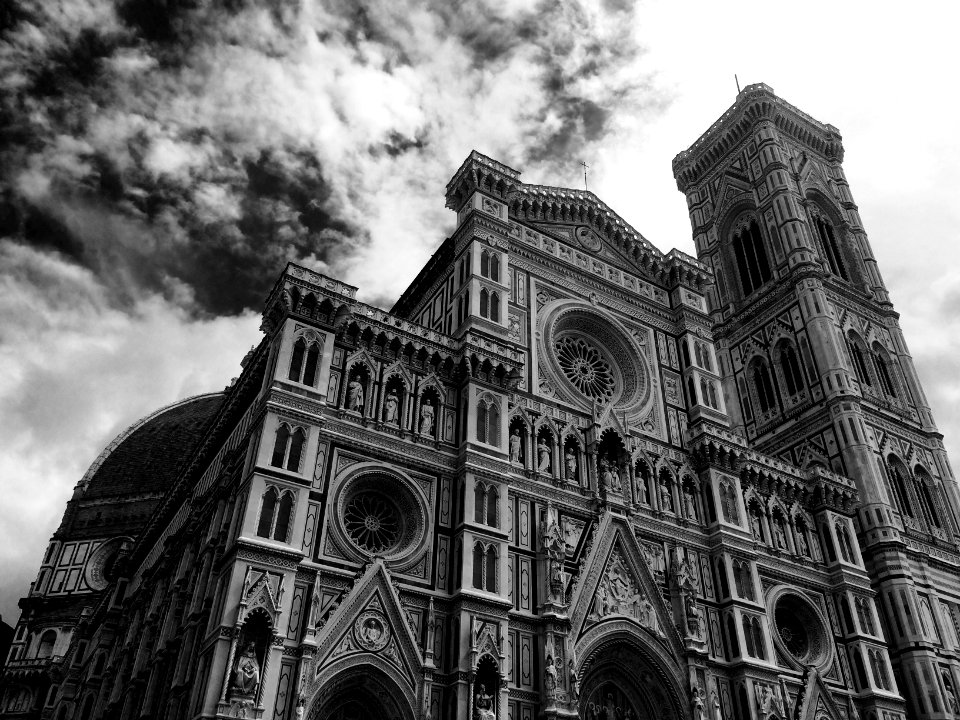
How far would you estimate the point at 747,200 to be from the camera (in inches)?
1802

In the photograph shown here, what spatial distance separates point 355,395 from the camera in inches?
855

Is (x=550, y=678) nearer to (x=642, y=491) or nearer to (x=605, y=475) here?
(x=605, y=475)

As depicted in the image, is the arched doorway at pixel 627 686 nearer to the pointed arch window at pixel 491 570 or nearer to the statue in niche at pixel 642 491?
the pointed arch window at pixel 491 570

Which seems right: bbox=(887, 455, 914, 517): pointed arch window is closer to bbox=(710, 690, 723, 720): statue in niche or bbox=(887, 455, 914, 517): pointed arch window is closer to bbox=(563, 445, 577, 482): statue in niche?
bbox=(710, 690, 723, 720): statue in niche

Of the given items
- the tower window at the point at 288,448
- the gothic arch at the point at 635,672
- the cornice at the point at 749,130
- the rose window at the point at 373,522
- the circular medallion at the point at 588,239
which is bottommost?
the gothic arch at the point at 635,672

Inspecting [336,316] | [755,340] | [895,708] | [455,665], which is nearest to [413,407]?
[336,316]

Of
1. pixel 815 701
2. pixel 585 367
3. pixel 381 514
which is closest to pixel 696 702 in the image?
pixel 815 701

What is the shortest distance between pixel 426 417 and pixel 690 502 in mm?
9529

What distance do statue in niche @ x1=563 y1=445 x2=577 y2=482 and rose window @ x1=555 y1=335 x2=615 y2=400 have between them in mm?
2898

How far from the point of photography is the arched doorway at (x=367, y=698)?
18094 mm

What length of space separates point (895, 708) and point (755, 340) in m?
19.1

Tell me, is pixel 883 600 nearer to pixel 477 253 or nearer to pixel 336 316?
pixel 477 253

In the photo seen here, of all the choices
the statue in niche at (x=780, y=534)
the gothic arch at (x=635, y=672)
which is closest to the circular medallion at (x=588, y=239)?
the statue in niche at (x=780, y=534)

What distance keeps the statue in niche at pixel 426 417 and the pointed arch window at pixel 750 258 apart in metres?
25.7
